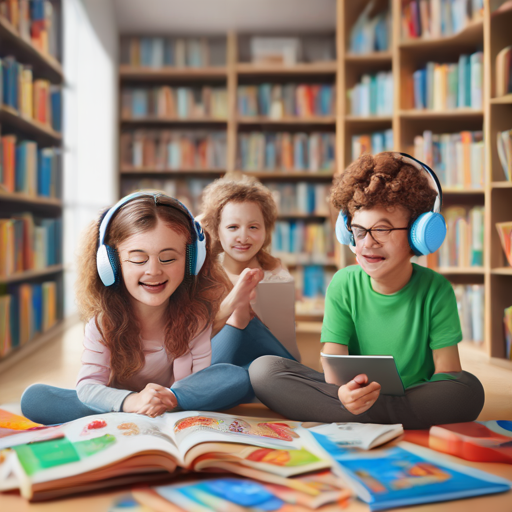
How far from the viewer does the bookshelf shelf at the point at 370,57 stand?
9.73ft

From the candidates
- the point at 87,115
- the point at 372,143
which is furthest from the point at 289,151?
the point at 87,115

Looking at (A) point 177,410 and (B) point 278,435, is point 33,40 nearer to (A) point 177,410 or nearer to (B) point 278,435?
(A) point 177,410

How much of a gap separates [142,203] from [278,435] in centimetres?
60

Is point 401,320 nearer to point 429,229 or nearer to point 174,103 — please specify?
point 429,229

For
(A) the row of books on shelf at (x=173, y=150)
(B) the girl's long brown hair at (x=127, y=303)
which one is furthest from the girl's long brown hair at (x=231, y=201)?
(A) the row of books on shelf at (x=173, y=150)

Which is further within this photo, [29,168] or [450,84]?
[450,84]

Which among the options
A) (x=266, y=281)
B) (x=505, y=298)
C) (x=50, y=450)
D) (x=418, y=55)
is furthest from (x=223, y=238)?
(x=418, y=55)

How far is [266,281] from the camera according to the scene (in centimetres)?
166

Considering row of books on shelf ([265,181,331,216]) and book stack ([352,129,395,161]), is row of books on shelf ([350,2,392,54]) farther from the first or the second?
row of books on shelf ([265,181,331,216])

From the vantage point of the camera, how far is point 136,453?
86 centimetres

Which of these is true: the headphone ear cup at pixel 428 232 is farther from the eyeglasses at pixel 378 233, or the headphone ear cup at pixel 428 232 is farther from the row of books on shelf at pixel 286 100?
the row of books on shelf at pixel 286 100

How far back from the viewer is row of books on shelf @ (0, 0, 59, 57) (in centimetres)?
217

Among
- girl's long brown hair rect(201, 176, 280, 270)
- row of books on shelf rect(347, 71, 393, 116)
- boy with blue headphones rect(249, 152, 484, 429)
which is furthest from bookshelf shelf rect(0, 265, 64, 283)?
row of books on shelf rect(347, 71, 393, 116)

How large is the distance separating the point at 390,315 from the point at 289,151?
2.60 metres
